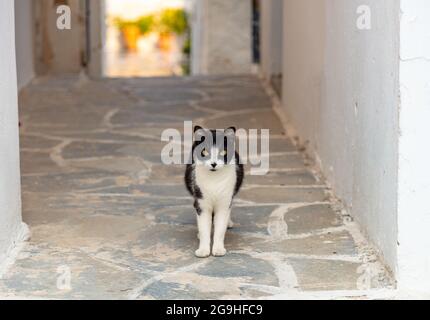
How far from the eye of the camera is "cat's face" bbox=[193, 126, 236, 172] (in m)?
5.03

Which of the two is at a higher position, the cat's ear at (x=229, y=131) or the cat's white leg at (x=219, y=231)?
the cat's ear at (x=229, y=131)

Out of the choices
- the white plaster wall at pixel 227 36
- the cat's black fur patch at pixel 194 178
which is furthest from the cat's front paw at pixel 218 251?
the white plaster wall at pixel 227 36

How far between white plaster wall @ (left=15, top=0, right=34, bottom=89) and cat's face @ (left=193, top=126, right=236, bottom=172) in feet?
19.1

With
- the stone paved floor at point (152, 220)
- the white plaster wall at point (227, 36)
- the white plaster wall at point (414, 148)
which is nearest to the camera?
the white plaster wall at point (414, 148)

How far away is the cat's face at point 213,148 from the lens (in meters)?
5.03

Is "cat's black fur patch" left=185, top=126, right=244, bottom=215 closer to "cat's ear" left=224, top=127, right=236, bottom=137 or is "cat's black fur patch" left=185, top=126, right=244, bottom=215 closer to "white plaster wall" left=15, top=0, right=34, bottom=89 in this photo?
"cat's ear" left=224, top=127, right=236, bottom=137

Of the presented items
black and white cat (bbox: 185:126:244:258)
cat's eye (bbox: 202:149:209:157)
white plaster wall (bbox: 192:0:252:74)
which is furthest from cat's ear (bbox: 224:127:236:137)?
white plaster wall (bbox: 192:0:252:74)

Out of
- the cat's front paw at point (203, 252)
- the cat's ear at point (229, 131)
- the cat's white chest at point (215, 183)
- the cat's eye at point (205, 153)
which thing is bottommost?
the cat's front paw at point (203, 252)

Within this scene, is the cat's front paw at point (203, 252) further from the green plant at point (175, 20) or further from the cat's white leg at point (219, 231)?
the green plant at point (175, 20)

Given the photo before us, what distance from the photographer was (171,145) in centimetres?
839

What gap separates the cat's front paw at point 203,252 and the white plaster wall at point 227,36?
10.3 meters

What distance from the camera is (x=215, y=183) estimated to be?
5.23 m

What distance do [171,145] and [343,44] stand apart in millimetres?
2558
